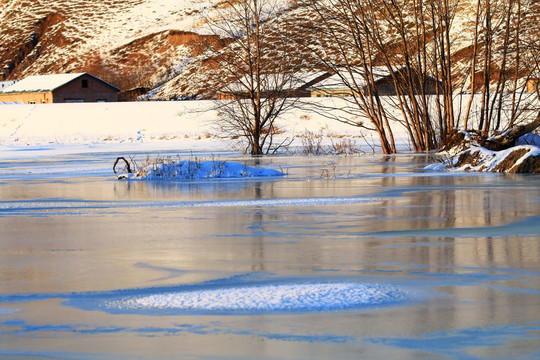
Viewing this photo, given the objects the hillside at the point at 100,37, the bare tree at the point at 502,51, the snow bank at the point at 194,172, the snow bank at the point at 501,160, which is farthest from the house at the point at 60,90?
the snow bank at the point at 501,160

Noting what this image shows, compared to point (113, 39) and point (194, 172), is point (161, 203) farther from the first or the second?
point (113, 39)

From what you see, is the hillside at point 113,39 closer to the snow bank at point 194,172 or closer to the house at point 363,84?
the house at point 363,84

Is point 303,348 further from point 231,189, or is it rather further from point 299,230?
point 231,189

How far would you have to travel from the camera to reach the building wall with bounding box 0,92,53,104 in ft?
292

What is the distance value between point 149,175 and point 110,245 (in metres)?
10.4

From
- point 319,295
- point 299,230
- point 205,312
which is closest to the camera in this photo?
point 205,312

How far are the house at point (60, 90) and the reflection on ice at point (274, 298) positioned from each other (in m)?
85.2

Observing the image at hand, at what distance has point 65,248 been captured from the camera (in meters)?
8.66

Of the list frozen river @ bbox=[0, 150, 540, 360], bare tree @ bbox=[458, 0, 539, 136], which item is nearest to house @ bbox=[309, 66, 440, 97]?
bare tree @ bbox=[458, 0, 539, 136]

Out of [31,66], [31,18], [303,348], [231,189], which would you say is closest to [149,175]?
[231,189]

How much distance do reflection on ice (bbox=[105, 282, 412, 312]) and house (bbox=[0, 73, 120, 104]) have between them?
280 feet

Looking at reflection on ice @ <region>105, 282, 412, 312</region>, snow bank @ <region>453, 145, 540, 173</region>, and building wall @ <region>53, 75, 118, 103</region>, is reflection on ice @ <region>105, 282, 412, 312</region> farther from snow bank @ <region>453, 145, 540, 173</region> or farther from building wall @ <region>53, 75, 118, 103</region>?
building wall @ <region>53, 75, 118, 103</region>

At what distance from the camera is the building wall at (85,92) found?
90375 mm

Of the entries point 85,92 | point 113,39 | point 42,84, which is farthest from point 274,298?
point 113,39
